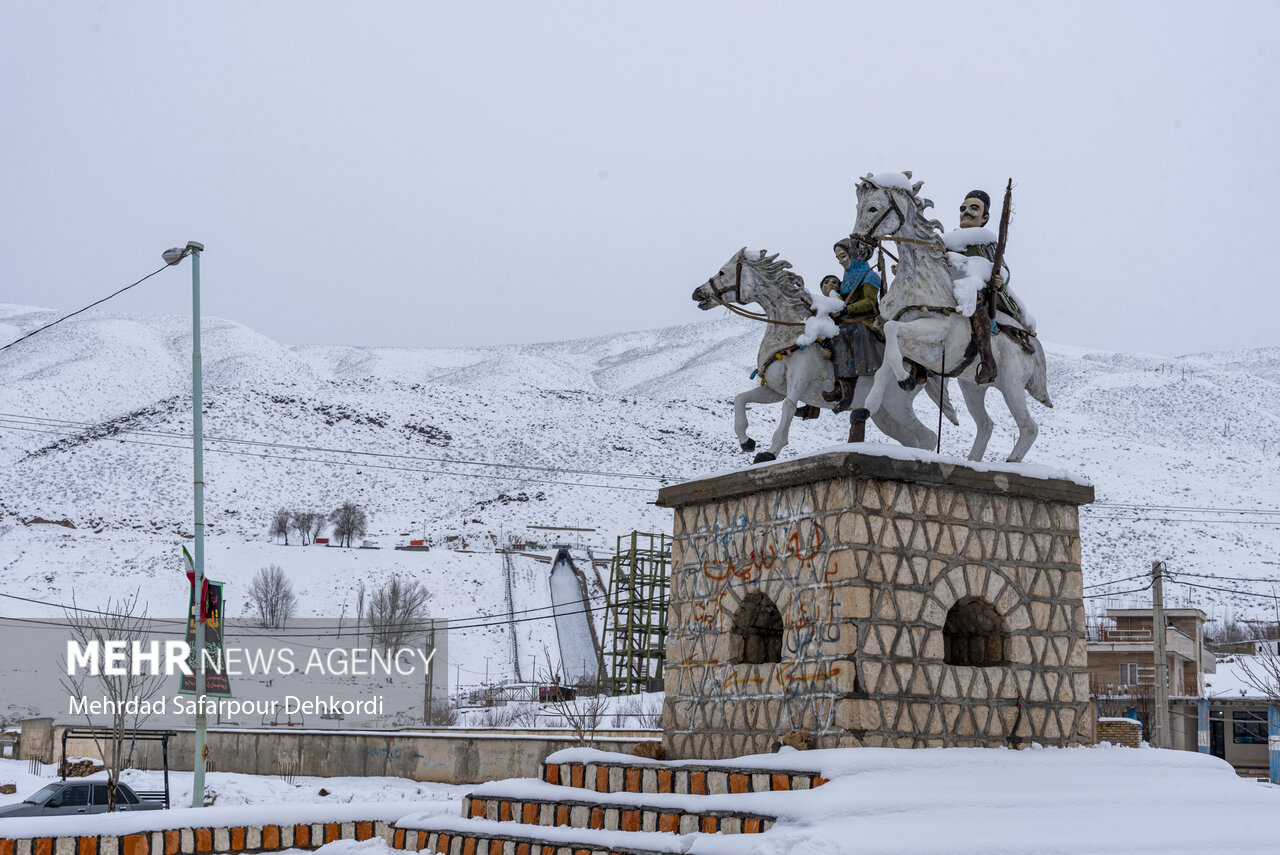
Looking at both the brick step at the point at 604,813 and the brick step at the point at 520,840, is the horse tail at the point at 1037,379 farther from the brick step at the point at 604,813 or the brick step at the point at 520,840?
the brick step at the point at 520,840

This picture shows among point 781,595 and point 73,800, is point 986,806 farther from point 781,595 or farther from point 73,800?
point 73,800

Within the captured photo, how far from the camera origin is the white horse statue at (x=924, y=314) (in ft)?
39.7

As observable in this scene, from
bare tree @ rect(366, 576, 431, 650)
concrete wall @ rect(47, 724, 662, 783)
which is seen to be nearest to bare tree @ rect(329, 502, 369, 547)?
bare tree @ rect(366, 576, 431, 650)

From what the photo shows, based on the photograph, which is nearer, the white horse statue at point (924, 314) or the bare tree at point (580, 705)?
the white horse statue at point (924, 314)

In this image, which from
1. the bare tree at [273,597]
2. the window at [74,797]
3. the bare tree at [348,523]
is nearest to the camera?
the window at [74,797]

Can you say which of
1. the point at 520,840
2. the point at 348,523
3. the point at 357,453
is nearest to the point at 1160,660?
the point at 520,840

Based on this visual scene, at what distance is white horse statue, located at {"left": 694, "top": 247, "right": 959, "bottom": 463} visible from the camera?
1327 centimetres

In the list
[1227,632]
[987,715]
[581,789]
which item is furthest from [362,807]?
[1227,632]

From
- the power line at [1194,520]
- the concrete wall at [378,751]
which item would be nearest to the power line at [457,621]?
the concrete wall at [378,751]

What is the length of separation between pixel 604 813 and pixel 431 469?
90859 millimetres

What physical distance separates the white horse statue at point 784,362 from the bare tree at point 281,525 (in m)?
67.5

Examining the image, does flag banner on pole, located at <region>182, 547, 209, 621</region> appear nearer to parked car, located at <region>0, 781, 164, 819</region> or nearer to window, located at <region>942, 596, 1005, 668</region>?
parked car, located at <region>0, 781, 164, 819</region>

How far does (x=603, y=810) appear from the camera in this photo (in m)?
11.3

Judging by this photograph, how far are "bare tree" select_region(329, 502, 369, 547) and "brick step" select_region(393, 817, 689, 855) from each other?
221 feet
